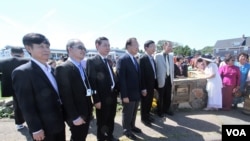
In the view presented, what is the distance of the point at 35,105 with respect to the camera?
2.55 metres

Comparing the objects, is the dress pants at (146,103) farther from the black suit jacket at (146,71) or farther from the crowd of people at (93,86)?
the black suit jacket at (146,71)

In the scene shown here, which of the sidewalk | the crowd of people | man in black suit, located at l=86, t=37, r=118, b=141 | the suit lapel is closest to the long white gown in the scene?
the crowd of people

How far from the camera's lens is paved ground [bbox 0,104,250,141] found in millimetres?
4711

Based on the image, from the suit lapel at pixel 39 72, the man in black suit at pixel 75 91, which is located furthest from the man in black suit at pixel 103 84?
the suit lapel at pixel 39 72

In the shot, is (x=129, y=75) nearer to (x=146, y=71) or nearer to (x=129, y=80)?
(x=129, y=80)

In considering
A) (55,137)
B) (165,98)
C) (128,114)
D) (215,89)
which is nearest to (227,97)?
(215,89)

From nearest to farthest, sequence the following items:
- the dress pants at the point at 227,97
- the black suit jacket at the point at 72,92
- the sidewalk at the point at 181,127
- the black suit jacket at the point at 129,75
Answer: the black suit jacket at the point at 72,92, the black suit jacket at the point at 129,75, the sidewalk at the point at 181,127, the dress pants at the point at 227,97

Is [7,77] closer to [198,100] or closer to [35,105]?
[35,105]

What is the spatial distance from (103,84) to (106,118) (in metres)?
0.65

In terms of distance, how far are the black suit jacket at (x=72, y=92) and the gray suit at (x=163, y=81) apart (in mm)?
2860

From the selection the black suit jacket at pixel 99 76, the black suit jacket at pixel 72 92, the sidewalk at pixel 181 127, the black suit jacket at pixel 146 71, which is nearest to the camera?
the black suit jacket at pixel 72 92

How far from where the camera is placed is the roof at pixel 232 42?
186ft

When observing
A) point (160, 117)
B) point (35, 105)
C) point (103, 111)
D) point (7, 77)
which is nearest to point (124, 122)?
point (103, 111)

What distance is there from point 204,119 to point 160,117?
1.15 metres
